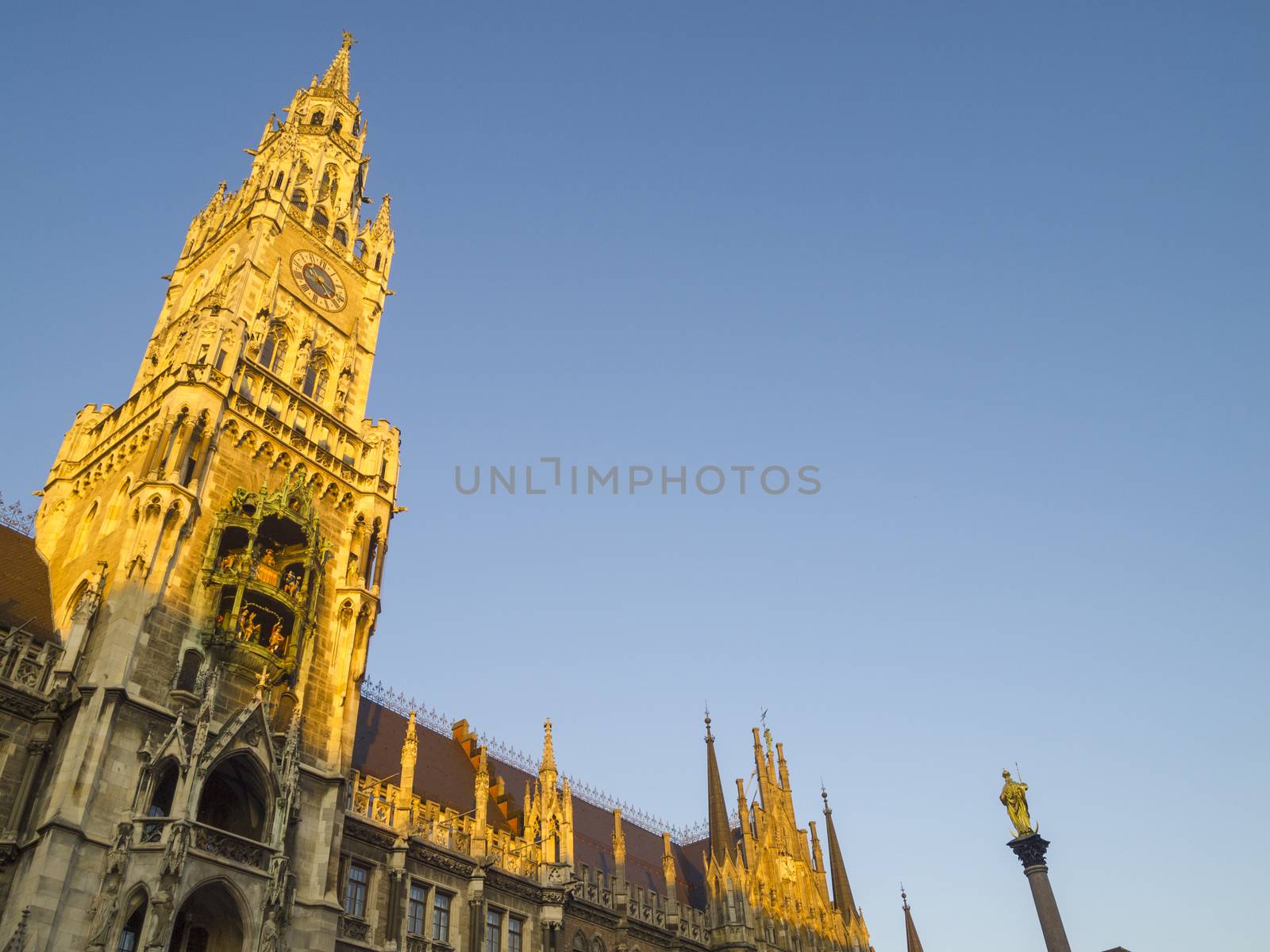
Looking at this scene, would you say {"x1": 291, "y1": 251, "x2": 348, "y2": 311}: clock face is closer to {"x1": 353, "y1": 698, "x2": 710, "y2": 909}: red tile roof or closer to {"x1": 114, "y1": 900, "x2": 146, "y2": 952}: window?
{"x1": 353, "y1": 698, "x2": 710, "y2": 909}: red tile roof

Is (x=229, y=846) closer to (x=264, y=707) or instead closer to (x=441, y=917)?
(x=264, y=707)

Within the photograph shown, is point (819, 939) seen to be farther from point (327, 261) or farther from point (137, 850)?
point (327, 261)

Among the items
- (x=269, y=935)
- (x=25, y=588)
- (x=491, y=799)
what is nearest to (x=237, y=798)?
(x=269, y=935)

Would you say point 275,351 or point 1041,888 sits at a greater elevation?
point 275,351

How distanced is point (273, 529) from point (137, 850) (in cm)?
1143

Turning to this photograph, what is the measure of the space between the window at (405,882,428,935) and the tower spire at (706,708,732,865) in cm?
1663

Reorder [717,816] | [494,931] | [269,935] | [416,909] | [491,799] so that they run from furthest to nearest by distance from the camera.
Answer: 1. [717,816]
2. [491,799]
3. [494,931]
4. [416,909]
5. [269,935]

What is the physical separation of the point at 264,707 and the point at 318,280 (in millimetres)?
19769

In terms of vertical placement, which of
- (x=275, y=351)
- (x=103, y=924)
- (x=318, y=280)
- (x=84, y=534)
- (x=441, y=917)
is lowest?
(x=103, y=924)

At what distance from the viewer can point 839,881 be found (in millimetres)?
54406

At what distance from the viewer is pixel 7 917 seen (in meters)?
22.8

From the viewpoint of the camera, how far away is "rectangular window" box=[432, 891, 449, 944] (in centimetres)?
3253

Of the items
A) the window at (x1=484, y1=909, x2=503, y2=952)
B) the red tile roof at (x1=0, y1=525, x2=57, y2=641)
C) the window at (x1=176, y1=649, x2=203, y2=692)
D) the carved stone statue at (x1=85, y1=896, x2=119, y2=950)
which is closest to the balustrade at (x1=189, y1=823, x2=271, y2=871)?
the carved stone statue at (x1=85, y1=896, x2=119, y2=950)

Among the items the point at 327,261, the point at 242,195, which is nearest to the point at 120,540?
the point at 327,261
